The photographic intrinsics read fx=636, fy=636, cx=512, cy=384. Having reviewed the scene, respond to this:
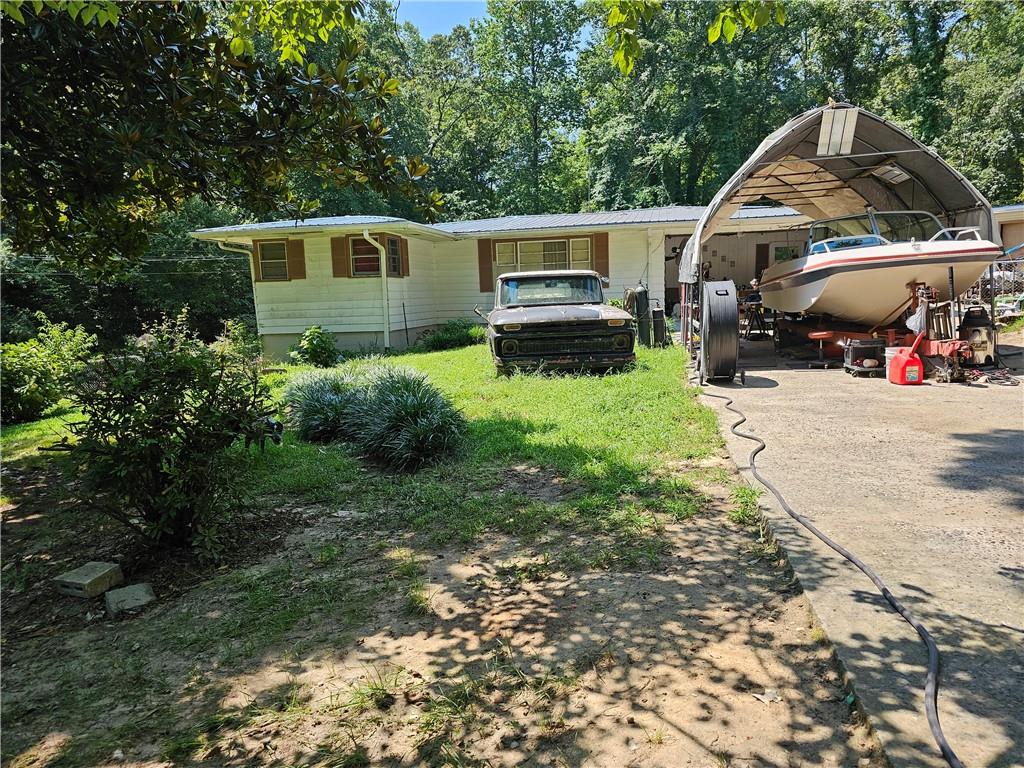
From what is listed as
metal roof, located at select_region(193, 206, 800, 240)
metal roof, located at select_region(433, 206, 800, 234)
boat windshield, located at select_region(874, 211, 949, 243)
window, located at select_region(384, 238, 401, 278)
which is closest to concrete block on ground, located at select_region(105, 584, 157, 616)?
boat windshield, located at select_region(874, 211, 949, 243)

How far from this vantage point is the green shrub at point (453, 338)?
15.9 meters

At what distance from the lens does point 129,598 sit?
11.3ft

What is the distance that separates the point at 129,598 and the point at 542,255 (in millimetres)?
15589

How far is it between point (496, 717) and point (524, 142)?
3534 cm

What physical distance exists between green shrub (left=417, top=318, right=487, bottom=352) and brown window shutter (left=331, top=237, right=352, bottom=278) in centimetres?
261

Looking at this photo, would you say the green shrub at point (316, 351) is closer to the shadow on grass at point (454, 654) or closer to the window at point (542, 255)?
the window at point (542, 255)

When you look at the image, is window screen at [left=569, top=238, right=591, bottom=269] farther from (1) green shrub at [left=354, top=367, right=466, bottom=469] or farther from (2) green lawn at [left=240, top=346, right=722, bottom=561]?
(1) green shrub at [left=354, top=367, right=466, bottom=469]

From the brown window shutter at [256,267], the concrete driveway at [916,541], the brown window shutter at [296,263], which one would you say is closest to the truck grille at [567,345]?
the concrete driveway at [916,541]

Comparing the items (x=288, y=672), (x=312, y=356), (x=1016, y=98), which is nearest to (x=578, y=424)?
(x=288, y=672)

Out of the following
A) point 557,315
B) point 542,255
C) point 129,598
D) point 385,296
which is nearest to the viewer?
point 129,598

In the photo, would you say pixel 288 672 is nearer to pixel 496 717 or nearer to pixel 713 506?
pixel 496 717

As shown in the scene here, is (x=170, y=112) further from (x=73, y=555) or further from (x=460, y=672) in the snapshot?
(x=460, y=672)

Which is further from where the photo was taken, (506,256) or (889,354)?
(506,256)

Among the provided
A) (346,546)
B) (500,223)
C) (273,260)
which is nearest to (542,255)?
(500,223)
